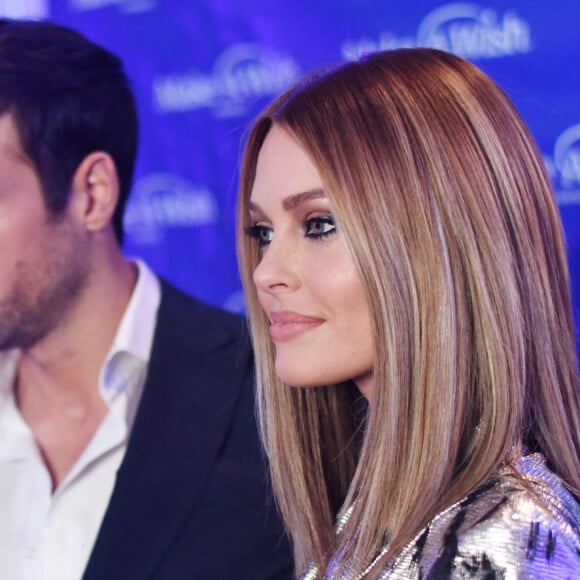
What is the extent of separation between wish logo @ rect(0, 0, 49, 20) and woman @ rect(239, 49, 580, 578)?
0.97 metres

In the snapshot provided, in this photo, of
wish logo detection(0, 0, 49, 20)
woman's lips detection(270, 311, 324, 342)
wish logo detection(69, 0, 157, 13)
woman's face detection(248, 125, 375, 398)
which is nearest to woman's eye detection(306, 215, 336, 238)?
woman's face detection(248, 125, 375, 398)

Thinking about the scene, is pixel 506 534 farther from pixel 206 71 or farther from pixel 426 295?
pixel 206 71

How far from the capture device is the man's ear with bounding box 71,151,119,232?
1754 mm

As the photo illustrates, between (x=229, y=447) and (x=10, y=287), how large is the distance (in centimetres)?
53

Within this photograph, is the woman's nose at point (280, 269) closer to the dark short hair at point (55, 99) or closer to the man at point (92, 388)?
the man at point (92, 388)

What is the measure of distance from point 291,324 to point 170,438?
52 centimetres

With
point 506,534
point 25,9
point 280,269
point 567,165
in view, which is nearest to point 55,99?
point 25,9

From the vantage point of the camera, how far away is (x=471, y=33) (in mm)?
1733

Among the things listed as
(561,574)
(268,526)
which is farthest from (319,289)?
(268,526)

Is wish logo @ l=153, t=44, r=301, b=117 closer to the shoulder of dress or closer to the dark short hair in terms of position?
the dark short hair

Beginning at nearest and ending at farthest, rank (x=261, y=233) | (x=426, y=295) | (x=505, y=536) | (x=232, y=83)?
(x=505, y=536) < (x=426, y=295) < (x=261, y=233) < (x=232, y=83)

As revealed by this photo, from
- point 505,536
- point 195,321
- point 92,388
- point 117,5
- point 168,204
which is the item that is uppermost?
point 117,5

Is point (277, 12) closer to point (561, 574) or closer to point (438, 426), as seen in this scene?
point (438, 426)

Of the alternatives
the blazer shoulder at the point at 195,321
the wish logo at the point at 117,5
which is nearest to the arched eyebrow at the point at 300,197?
the blazer shoulder at the point at 195,321
